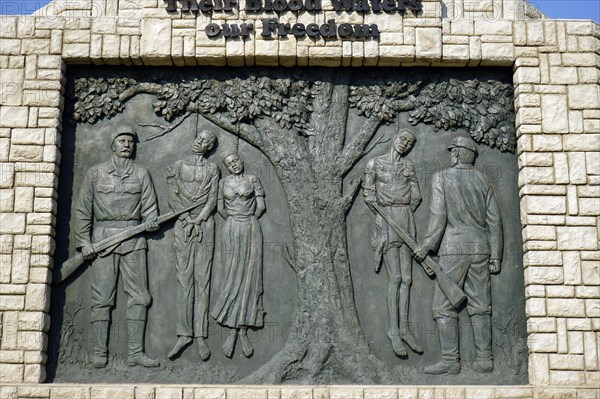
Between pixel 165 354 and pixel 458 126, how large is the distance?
500 centimetres

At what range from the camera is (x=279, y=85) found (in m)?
11.7

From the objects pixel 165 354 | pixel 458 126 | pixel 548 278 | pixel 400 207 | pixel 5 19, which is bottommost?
pixel 165 354

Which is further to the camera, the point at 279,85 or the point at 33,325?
the point at 279,85

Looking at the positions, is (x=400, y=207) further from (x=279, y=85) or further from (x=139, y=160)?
(x=139, y=160)

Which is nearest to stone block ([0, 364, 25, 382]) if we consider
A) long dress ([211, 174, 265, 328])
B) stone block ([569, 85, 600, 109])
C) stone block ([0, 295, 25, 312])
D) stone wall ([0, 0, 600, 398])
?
stone wall ([0, 0, 600, 398])

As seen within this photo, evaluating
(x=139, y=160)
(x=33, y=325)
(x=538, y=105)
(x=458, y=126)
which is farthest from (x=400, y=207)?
(x=33, y=325)

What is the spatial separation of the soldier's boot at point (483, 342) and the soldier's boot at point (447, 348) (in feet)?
0.83

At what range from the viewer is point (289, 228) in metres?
11.4

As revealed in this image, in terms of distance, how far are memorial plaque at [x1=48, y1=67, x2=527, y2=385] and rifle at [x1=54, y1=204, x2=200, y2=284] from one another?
0.10 feet

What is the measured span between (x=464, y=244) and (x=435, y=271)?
0.54 m

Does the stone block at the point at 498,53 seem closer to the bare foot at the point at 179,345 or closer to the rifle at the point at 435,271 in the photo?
the rifle at the point at 435,271

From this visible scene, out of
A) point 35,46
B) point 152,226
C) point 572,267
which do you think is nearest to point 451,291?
point 572,267

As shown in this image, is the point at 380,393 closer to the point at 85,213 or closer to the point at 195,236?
the point at 195,236

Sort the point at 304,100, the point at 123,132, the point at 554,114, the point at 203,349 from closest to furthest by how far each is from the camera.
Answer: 1. the point at 203,349
2. the point at 554,114
3. the point at 123,132
4. the point at 304,100
